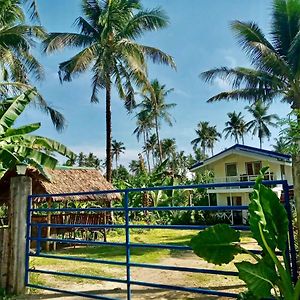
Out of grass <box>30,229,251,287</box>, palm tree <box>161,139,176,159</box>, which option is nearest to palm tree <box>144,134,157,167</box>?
palm tree <box>161,139,176,159</box>

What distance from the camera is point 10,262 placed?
575cm

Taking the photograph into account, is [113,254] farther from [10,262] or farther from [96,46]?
[96,46]

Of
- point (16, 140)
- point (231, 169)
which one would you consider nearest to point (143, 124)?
point (231, 169)

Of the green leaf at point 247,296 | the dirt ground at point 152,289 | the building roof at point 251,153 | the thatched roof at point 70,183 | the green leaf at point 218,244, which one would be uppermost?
the building roof at point 251,153

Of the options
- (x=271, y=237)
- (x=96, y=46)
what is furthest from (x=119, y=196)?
(x=271, y=237)

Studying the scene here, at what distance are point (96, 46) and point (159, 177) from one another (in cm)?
988

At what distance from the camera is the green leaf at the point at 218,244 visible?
10.5 feet

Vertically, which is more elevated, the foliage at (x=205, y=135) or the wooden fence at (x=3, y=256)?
the foliage at (x=205, y=135)

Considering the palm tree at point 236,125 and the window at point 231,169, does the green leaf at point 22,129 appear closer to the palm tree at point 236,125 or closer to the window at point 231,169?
the window at point 231,169

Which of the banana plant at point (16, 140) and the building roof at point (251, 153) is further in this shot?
the building roof at point (251, 153)

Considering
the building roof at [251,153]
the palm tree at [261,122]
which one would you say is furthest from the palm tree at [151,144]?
the building roof at [251,153]

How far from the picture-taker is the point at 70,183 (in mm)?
16141

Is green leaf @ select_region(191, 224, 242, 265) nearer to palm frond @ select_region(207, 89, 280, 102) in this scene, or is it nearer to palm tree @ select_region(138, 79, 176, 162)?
palm frond @ select_region(207, 89, 280, 102)

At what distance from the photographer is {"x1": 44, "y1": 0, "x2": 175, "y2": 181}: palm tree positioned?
17016 millimetres
